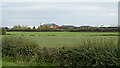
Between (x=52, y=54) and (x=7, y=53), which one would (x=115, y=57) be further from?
(x=7, y=53)

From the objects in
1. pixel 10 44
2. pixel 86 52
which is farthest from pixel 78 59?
pixel 10 44

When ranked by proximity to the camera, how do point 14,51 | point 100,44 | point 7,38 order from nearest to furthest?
point 100,44 → point 14,51 → point 7,38

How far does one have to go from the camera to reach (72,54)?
26.5 ft

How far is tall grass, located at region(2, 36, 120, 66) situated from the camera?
761cm

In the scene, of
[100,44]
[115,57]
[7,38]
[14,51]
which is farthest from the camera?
[7,38]

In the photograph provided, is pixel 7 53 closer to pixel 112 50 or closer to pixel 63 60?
pixel 63 60

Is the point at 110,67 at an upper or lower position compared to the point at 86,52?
lower

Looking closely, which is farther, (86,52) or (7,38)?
(7,38)

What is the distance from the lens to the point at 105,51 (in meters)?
7.68

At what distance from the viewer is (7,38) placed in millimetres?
10453

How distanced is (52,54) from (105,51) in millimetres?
2401

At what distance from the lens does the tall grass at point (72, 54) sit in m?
7.61

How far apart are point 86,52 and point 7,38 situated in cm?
495

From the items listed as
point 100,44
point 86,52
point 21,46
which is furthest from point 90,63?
point 21,46
